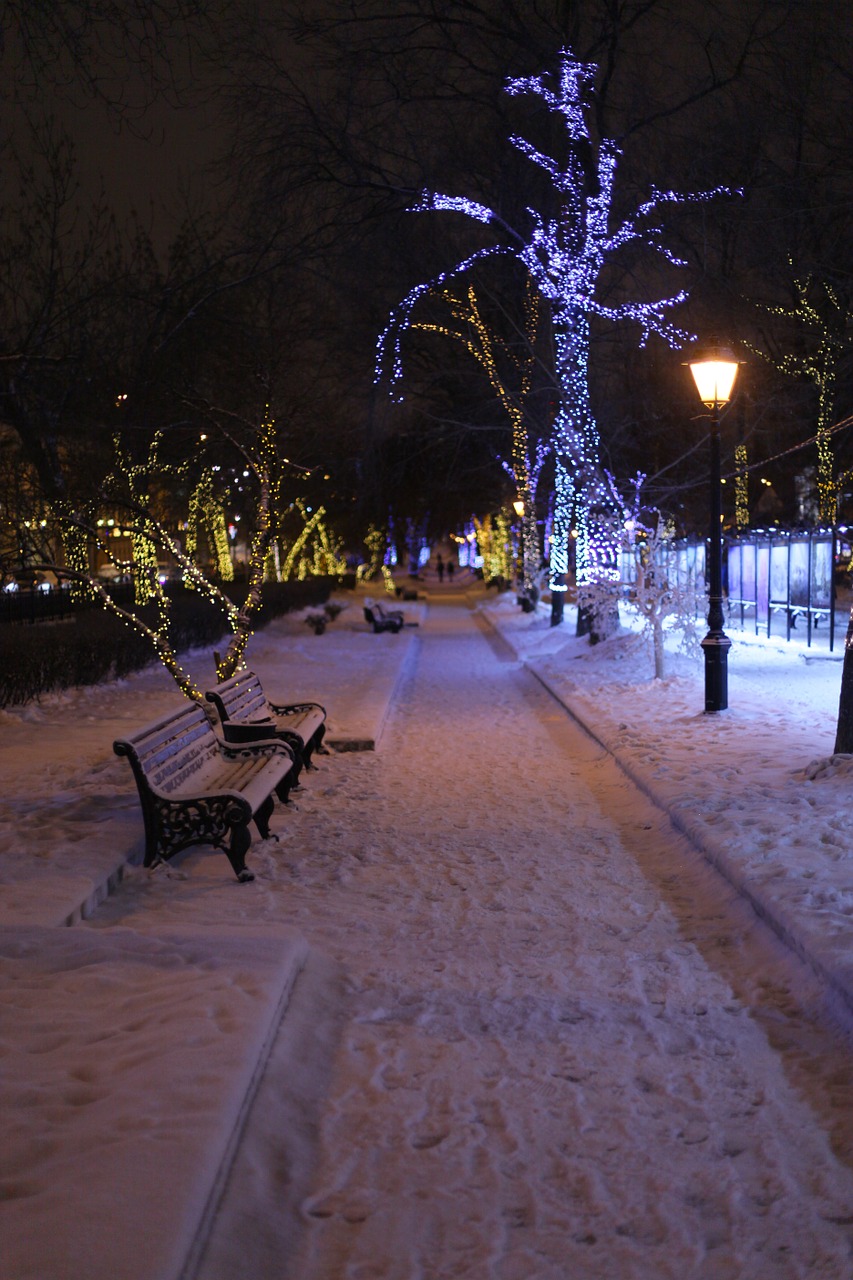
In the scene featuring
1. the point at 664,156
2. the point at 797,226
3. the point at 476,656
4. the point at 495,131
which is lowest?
the point at 476,656

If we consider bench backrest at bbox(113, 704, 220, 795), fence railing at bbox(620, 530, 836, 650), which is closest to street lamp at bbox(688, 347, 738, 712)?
fence railing at bbox(620, 530, 836, 650)

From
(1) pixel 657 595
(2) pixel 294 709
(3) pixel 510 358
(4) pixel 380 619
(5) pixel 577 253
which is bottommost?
Answer: (4) pixel 380 619

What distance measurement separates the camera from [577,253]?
20.8 m

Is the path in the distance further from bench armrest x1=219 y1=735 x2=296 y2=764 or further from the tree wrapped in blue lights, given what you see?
the tree wrapped in blue lights

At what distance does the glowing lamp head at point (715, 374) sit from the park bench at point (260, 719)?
5.69 m

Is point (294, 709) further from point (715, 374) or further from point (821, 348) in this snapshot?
point (821, 348)

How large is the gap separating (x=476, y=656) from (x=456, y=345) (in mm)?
8543

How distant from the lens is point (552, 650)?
82.2 feet

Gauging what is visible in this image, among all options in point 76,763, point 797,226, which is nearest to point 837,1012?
point 76,763

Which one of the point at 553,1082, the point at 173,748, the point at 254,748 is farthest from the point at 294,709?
the point at 553,1082

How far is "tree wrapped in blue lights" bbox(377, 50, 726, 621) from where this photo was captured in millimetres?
19797

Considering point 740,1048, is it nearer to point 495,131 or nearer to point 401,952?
point 401,952

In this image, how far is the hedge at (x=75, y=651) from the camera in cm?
1487

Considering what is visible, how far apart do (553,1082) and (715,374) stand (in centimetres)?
1037
